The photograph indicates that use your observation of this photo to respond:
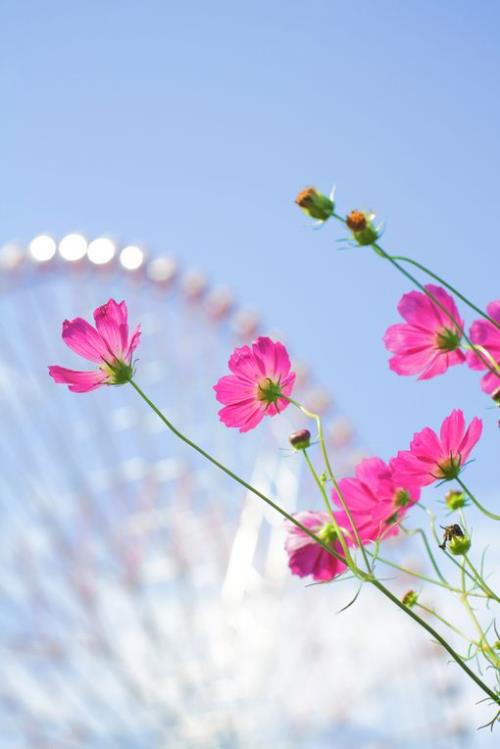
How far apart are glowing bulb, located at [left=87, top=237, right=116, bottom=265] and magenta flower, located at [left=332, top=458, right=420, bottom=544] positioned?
784 centimetres

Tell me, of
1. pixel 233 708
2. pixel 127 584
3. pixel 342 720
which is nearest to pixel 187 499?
pixel 127 584

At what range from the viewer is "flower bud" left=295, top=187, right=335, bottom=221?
20.7 inches

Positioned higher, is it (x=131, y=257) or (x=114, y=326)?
(x=131, y=257)

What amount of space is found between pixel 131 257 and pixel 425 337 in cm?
806

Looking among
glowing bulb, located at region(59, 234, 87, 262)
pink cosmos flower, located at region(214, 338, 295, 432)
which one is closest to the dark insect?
pink cosmos flower, located at region(214, 338, 295, 432)

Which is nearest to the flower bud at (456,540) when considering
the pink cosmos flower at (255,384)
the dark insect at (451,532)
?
the dark insect at (451,532)

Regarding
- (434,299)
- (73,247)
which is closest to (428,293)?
(434,299)

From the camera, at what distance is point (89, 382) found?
0.57m

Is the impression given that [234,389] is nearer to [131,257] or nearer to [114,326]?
[114,326]

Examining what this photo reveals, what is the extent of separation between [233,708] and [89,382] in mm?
6359

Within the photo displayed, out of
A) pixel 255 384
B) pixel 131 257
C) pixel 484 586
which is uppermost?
pixel 131 257

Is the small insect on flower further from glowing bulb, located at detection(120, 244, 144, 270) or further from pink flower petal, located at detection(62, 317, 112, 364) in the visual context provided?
glowing bulb, located at detection(120, 244, 144, 270)

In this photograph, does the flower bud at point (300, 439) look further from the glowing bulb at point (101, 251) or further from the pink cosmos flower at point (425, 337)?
the glowing bulb at point (101, 251)

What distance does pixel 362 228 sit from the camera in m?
0.50
